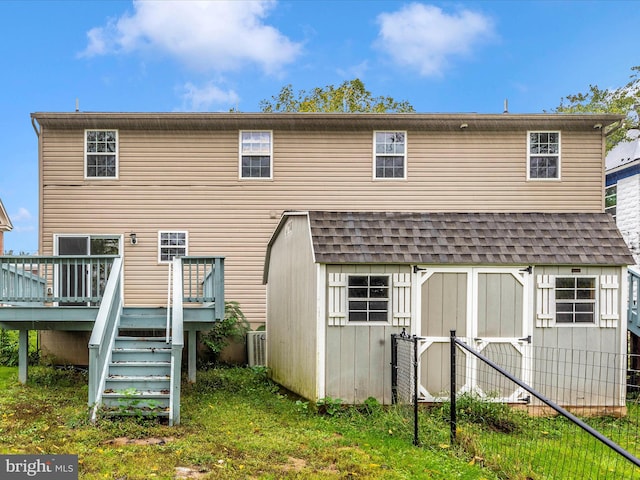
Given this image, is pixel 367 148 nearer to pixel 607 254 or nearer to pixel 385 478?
pixel 607 254

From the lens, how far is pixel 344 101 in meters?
22.9

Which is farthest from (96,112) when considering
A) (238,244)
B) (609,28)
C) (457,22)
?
(609,28)

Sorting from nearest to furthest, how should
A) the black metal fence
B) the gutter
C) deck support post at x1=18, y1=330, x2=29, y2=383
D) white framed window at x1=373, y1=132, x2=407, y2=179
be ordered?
the black metal fence, deck support post at x1=18, y1=330, x2=29, y2=383, the gutter, white framed window at x1=373, y1=132, x2=407, y2=179

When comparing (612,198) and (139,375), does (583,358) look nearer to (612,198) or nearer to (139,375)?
(139,375)

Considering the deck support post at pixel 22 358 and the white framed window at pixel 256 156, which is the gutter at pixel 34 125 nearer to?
the white framed window at pixel 256 156

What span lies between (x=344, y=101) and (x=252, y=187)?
1162 centimetres

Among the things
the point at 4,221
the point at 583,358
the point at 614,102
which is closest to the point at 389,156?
the point at 583,358

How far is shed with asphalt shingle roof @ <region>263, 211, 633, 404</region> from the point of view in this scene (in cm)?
745

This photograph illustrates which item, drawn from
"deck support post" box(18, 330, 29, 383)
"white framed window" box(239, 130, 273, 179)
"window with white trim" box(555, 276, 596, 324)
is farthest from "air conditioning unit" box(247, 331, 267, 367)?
"window with white trim" box(555, 276, 596, 324)

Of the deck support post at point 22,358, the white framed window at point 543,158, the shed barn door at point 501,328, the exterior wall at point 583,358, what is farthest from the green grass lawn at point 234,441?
the white framed window at point 543,158

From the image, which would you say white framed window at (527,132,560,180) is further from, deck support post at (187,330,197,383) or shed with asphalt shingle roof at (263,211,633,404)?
deck support post at (187,330,197,383)

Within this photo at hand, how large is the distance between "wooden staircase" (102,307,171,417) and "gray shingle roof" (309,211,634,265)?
107 inches

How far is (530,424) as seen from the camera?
277 inches

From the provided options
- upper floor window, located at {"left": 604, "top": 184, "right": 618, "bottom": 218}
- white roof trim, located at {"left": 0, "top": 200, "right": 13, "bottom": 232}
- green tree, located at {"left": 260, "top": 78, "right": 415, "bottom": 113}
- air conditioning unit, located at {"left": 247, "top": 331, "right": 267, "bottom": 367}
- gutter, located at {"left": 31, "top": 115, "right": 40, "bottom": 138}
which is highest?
green tree, located at {"left": 260, "top": 78, "right": 415, "bottom": 113}
